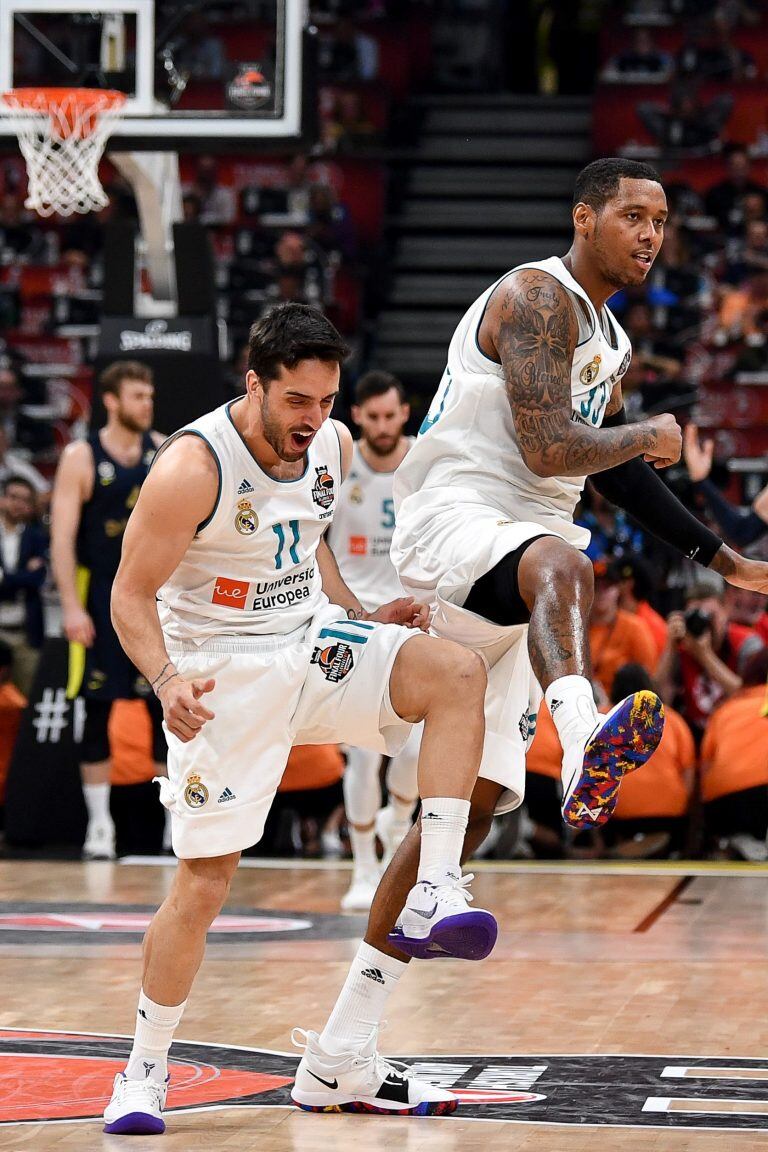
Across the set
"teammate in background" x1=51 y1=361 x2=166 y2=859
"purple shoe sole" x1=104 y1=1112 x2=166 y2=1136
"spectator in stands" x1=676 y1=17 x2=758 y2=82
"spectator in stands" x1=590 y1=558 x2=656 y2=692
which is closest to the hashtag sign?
"teammate in background" x1=51 y1=361 x2=166 y2=859

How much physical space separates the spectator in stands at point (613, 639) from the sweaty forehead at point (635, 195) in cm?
473

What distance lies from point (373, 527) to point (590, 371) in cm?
363

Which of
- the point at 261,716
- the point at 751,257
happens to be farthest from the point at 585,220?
the point at 751,257

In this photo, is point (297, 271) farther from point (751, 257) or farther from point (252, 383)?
point (252, 383)

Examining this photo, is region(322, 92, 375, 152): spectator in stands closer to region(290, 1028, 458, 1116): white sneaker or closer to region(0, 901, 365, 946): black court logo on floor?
region(0, 901, 365, 946): black court logo on floor

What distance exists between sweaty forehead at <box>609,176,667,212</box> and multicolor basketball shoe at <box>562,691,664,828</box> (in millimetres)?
1308

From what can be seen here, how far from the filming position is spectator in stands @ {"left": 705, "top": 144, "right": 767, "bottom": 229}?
15.5 meters

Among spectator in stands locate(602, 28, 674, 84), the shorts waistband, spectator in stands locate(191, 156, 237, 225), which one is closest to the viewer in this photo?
the shorts waistband

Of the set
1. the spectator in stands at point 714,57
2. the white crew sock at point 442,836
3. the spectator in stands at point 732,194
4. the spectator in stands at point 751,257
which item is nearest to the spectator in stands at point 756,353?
the spectator in stands at point 751,257

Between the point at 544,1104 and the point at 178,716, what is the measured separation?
135cm

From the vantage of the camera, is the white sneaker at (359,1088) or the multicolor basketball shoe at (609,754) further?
the white sneaker at (359,1088)

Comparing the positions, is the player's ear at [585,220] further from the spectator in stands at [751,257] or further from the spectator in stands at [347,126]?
the spectator in stands at [347,126]

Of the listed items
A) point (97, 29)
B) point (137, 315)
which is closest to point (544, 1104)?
point (137, 315)

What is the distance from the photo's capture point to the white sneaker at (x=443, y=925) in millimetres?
3855
